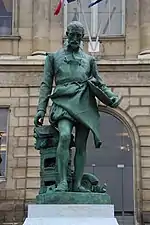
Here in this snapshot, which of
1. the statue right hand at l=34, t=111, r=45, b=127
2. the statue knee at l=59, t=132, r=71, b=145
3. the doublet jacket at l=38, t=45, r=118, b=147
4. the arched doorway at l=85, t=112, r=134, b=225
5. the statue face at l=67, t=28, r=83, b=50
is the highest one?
the statue face at l=67, t=28, r=83, b=50

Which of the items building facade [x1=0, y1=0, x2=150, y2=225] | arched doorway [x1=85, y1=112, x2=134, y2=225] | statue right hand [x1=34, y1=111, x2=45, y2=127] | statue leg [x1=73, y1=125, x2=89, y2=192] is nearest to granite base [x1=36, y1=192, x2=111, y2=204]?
statue leg [x1=73, y1=125, x2=89, y2=192]

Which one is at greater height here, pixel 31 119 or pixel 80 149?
pixel 31 119

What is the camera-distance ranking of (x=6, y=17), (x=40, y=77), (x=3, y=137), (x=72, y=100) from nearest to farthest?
(x=72, y=100)
(x=3, y=137)
(x=40, y=77)
(x=6, y=17)

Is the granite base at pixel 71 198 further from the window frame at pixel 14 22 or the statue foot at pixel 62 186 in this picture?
the window frame at pixel 14 22

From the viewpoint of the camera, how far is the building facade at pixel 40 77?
1741cm

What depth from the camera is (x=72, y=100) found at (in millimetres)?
7340

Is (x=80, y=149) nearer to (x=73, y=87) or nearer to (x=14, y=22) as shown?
(x=73, y=87)

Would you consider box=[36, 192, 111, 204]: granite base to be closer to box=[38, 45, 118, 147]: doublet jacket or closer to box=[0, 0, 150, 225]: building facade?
box=[38, 45, 118, 147]: doublet jacket

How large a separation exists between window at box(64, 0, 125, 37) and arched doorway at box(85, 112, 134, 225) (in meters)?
3.05

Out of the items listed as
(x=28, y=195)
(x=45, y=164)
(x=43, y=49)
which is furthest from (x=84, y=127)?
(x=43, y=49)

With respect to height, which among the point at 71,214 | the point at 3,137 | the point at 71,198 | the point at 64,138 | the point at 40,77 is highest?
the point at 40,77

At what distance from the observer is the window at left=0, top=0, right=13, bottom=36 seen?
19.2m

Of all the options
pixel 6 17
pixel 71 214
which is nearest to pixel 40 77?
pixel 6 17

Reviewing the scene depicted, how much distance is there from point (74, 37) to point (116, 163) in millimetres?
10889
